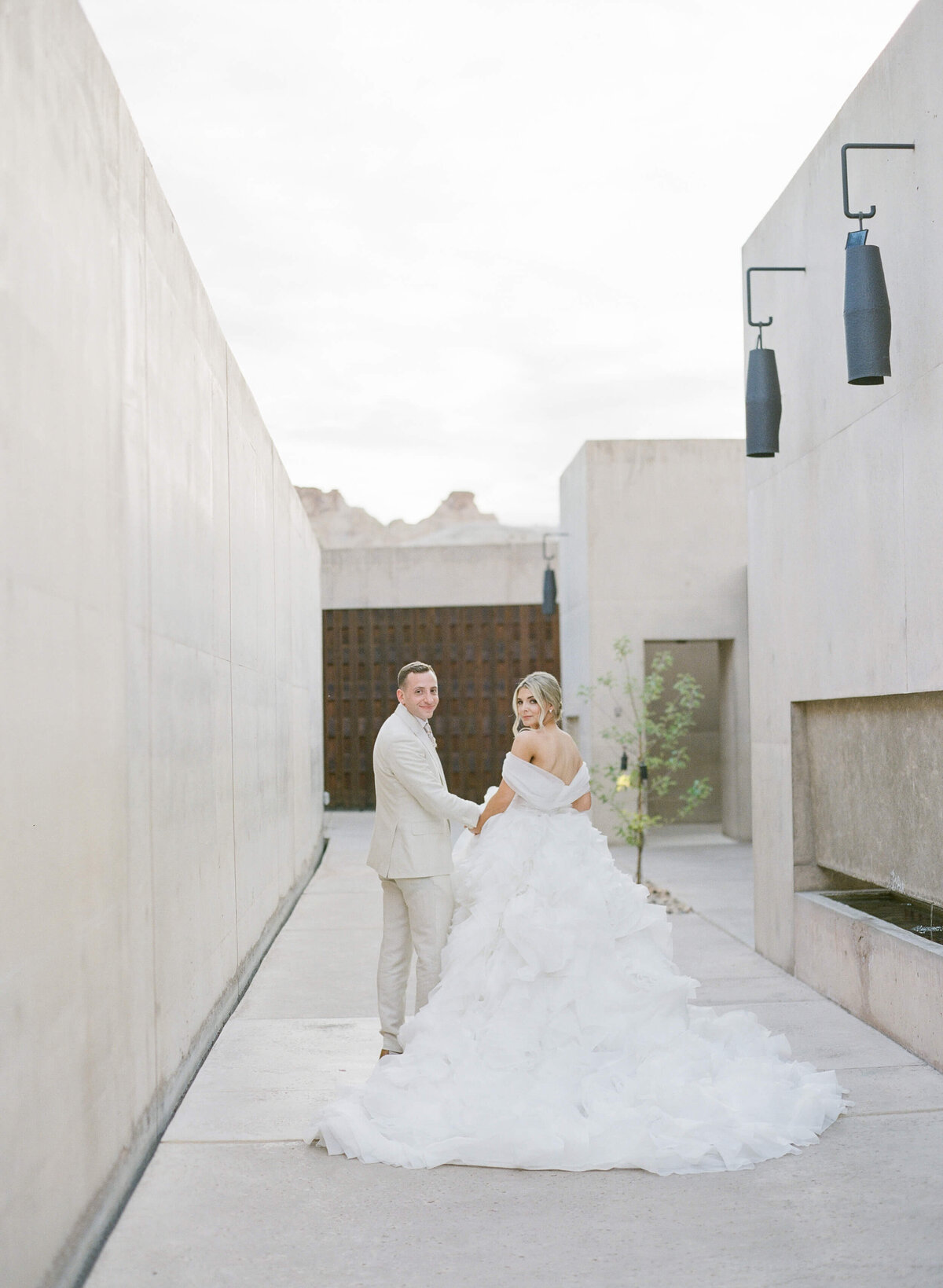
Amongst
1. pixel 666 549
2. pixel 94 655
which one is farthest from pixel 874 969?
pixel 666 549

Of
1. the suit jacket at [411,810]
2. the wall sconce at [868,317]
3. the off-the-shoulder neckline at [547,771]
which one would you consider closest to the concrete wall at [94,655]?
the suit jacket at [411,810]

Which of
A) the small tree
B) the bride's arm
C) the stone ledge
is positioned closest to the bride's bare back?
the bride's arm

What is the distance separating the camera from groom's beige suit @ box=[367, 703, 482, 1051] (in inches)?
193

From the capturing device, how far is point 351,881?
36.9 ft

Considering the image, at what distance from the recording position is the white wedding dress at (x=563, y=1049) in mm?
3770

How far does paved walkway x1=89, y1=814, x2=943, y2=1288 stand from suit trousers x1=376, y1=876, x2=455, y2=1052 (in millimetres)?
259

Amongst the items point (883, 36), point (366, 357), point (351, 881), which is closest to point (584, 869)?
point (883, 36)

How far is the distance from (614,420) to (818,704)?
45.9 m

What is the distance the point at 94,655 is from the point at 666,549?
439 inches

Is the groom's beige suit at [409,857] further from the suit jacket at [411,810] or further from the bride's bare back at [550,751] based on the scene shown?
the bride's bare back at [550,751]

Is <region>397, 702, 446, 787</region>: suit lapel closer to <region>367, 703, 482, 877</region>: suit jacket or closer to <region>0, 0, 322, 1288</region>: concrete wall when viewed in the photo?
<region>367, 703, 482, 877</region>: suit jacket

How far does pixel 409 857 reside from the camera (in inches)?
193

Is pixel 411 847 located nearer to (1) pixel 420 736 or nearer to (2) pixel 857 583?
(1) pixel 420 736

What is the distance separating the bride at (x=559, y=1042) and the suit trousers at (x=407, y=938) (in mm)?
98
